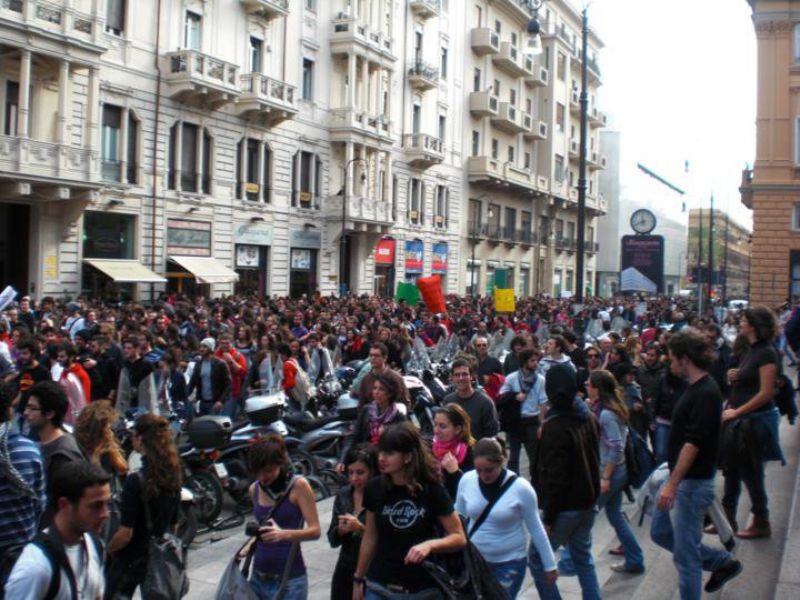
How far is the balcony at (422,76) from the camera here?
4208 centimetres

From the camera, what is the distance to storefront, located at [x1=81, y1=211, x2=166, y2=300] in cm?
2572

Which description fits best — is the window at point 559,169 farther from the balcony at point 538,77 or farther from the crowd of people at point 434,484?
the crowd of people at point 434,484

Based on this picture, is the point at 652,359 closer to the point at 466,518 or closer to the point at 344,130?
the point at 466,518

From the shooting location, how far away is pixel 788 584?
5.34m

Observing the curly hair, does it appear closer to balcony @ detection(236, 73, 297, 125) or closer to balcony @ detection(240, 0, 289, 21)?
balcony @ detection(236, 73, 297, 125)

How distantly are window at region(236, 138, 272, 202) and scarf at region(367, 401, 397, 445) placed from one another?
26.1 m

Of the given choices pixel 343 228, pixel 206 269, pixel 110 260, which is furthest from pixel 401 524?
pixel 343 228

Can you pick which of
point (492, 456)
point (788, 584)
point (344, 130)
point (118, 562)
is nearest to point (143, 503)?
point (118, 562)

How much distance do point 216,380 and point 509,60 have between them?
43.9 metres

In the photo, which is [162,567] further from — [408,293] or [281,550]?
[408,293]

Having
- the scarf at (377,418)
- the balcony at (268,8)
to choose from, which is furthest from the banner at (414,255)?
the scarf at (377,418)

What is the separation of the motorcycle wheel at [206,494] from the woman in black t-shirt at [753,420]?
4317 millimetres

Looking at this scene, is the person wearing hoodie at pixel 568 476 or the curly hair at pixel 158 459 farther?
the person wearing hoodie at pixel 568 476

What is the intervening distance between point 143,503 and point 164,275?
960 inches
